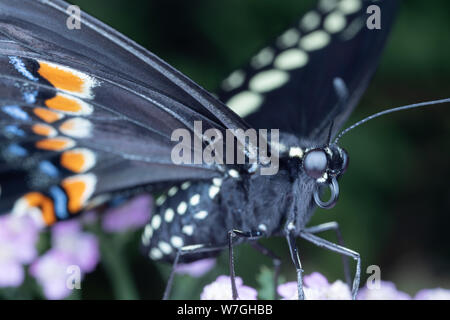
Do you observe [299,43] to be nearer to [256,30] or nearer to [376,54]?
[376,54]

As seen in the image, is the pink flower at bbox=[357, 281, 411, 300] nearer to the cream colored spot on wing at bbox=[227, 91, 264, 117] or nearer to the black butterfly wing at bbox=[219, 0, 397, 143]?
the black butterfly wing at bbox=[219, 0, 397, 143]

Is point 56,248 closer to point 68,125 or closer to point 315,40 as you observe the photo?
point 68,125

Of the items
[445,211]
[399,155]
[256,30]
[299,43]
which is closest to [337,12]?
[299,43]

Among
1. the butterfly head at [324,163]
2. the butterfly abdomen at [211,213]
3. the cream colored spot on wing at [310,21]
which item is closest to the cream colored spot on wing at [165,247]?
the butterfly abdomen at [211,213]

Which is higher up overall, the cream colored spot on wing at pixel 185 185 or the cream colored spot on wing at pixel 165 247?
the cream colored spot on wing at pixel 185 185

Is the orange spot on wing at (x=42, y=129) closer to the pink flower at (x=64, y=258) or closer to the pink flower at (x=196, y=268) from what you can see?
the pink flower at (x=64, y=258)

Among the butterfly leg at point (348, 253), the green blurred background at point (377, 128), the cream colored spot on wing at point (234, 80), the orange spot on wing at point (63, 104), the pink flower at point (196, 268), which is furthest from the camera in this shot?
the green blurred background at point (377, 128)

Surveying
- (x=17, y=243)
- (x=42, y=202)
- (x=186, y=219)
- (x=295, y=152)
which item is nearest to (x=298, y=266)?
(x=295, y=152)
